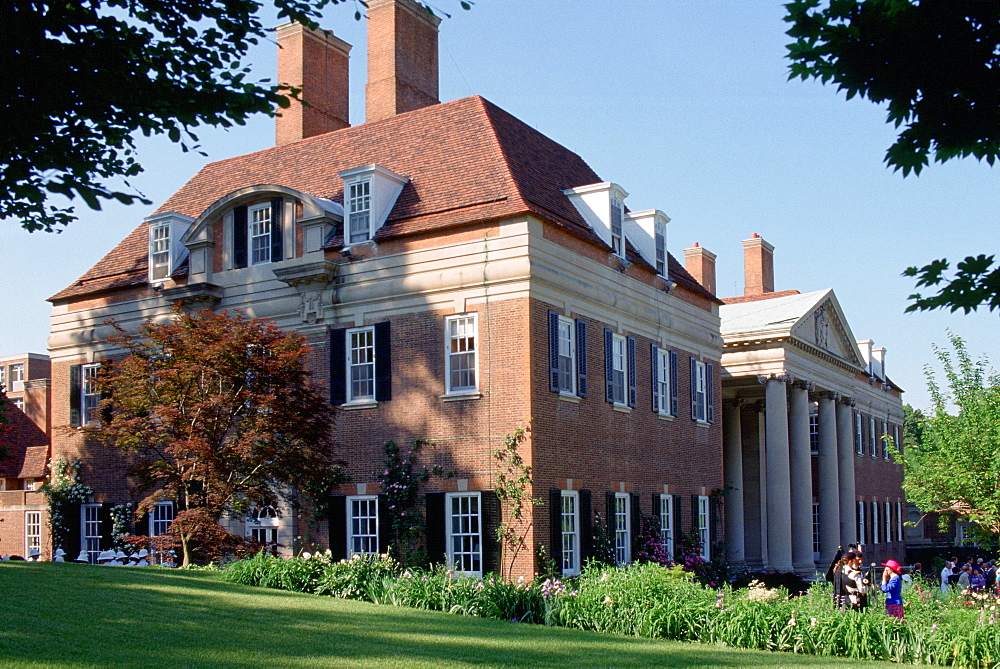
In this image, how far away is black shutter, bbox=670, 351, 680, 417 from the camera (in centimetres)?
3083

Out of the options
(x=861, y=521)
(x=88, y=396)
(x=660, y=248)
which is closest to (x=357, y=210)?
(x=660, y=248)

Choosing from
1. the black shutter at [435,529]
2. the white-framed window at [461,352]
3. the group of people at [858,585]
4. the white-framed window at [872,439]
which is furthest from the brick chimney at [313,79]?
the white-framed window at [872,439]

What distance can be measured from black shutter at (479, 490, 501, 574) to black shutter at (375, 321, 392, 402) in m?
3.51

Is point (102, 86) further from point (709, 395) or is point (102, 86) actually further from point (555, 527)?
point (709, 395)

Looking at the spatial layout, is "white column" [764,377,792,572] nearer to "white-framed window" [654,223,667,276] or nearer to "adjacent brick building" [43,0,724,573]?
"adjacent brick building" [43,0,724,573]

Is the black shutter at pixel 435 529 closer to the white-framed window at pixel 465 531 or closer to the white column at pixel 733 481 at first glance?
the white-framed window at pixel 465 531

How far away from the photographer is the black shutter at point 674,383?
3083 centimetres

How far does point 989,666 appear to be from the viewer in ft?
53.8

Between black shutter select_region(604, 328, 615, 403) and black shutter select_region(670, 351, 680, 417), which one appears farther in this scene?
black shutter select_region(670, 351, 680, 417)

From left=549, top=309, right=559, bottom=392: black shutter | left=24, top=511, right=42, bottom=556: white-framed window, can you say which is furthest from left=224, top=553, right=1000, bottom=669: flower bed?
left=24, top=511, right=42, bottom=556: white-framed window

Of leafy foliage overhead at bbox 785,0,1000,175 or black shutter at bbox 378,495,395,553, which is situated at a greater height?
leafy foliage overhead at bbox 785,0,1000,175

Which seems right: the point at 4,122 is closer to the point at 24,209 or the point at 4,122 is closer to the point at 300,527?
the point at 24,209

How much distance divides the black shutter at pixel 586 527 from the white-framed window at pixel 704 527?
676 cm

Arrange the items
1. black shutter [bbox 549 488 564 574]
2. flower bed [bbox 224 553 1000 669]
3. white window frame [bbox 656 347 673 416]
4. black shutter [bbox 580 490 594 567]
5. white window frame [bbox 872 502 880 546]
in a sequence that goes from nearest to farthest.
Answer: flower bed [bbox 224 553 1000 669] → black shutter [bbox 549 488 564 574] → black shutter [bbox 580 490 594 567] → white window frame [bbox 656 347 673 416] → white window frame [bbox 872 502 880 546]
